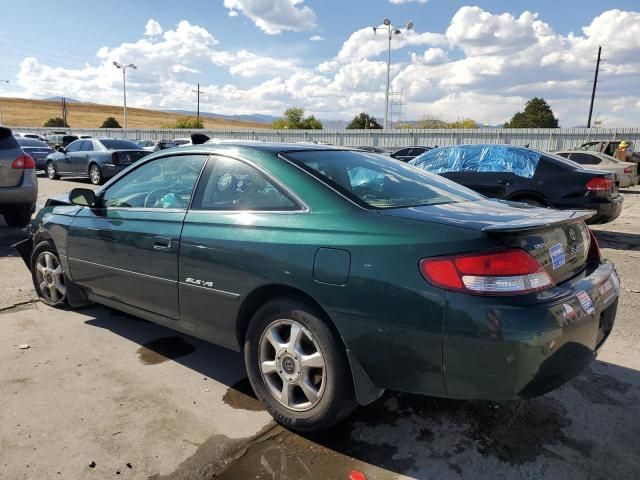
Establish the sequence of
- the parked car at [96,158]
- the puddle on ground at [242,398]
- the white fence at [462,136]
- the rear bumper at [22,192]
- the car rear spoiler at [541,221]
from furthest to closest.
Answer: the white fence at [462,136] < the parked car at [96,158] < the rear bumper at [22,192] < the puddle on ground at [242,398] < the car rear spoiler at [541,221]

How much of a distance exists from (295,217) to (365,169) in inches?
30.4

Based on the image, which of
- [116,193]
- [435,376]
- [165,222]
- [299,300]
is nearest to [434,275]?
[435,376]

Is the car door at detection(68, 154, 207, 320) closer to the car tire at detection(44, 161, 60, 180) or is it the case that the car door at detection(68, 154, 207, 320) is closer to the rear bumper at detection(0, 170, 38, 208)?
the rear bumper at detection(0, 170, 38, 208)

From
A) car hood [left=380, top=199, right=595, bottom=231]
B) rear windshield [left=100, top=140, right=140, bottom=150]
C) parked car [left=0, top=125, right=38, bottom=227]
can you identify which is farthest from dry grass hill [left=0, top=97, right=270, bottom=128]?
car hood [left=380, top=199, right=595, bottom=231]

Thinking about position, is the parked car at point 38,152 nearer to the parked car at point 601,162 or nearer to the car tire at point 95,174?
the car tire at point 95,174

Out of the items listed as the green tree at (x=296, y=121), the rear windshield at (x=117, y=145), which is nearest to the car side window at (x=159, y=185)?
the rear windshield at (x=117, y=145)

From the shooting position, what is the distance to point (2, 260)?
6336 millimetres

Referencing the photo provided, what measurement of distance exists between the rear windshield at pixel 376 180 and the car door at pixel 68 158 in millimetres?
15106

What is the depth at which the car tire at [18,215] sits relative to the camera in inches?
309

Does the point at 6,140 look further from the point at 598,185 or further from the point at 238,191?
the point at 598,185

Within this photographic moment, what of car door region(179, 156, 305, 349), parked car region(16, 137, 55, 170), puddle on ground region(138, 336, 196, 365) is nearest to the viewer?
car door region(179, 156, 305, 349)

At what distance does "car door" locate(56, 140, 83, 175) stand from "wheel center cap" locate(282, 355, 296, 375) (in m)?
15.6

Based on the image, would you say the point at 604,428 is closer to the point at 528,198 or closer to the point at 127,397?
the point at 127,397

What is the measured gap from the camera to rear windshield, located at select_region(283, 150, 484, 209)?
110 inches
